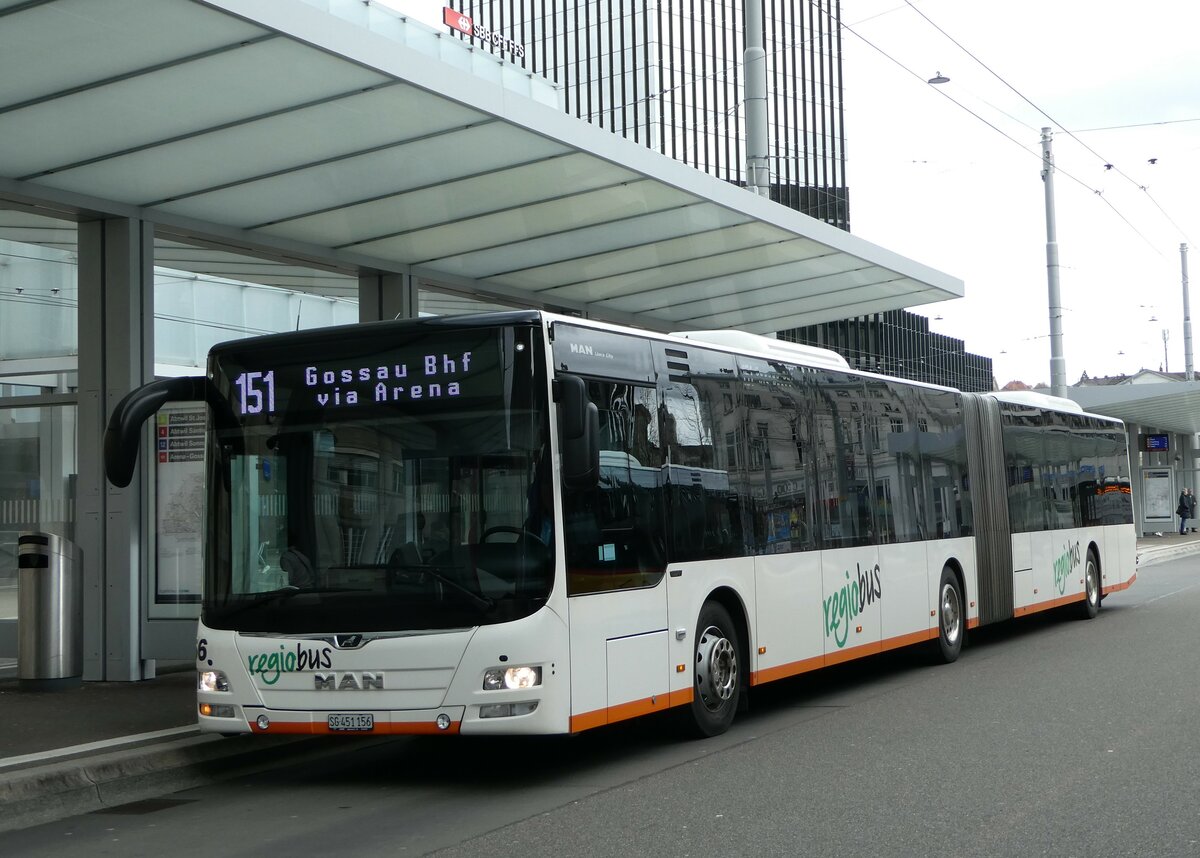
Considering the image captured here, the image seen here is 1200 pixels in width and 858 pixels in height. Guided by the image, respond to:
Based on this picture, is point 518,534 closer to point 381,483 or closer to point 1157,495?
point 381,483

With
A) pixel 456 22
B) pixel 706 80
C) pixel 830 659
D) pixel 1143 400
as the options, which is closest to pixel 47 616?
pixel 830 659

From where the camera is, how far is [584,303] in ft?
64.2

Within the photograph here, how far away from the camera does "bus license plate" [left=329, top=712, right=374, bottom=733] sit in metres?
8.28

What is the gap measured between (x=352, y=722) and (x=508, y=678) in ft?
3.20

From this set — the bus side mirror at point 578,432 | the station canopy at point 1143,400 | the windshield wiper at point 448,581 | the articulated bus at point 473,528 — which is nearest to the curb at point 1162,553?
the station canopy at point 1143,400

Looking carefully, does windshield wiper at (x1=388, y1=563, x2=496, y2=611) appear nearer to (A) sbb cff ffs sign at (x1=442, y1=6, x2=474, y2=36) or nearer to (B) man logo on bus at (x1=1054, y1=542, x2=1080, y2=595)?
(B) man logo on bus at (x1=1054, y1=542, x2=1080, y2=595)

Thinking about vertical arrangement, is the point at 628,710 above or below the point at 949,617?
below

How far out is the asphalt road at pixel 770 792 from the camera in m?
6.64

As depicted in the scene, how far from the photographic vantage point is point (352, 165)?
41.3 feet

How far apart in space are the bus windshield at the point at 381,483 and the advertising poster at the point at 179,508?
420 cm

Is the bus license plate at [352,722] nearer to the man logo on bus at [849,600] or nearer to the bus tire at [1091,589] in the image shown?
the man logo on bus at [849,600]

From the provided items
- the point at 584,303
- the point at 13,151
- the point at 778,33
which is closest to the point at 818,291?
the point at 584,303

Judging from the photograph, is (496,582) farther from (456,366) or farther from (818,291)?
(818,291)

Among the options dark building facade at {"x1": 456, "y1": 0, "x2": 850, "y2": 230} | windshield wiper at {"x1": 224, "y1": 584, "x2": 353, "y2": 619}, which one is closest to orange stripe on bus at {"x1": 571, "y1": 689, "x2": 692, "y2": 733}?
windshield wiper at {"x1": 224, "y1": 584, "x2": 353, "y2": 619}
